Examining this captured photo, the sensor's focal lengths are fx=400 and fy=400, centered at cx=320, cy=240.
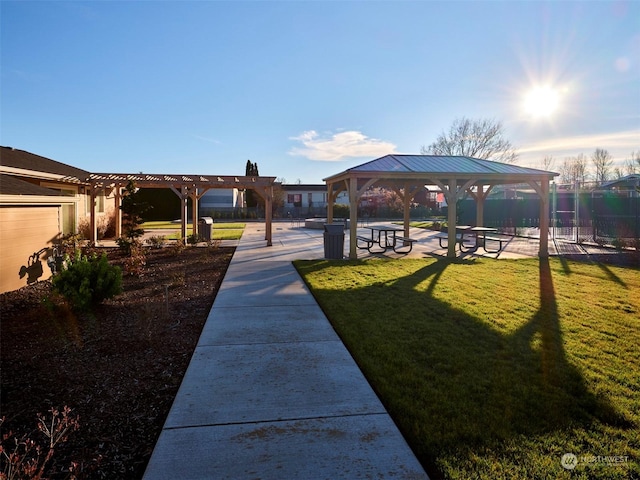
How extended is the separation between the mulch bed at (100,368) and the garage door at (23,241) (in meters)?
0.48

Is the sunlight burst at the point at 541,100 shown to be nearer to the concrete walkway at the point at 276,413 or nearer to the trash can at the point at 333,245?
the trash can at the point at 333,245

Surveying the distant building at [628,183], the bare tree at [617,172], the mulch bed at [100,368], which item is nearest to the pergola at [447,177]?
the distant building at [628,183]

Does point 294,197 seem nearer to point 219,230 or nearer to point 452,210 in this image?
point 219,230

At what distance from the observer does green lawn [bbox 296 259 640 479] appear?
299 centimetres

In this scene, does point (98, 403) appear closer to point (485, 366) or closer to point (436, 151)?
point (485, 366)

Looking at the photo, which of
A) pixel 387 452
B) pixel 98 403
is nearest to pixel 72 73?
pixel 98 403

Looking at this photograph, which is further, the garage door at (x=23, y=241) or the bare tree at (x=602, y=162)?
the bare tree at (x=602, y=162)

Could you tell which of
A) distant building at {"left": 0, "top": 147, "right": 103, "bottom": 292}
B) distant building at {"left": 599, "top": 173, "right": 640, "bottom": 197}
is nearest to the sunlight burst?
distant building at {"left": 599, "top": 173, "right": 640, "bottom": 197}

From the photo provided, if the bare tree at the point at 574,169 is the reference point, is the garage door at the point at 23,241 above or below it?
below

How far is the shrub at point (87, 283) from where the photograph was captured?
6.30 meters

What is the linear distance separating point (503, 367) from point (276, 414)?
2677 millimetres

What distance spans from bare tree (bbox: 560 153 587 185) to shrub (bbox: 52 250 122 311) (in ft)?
231

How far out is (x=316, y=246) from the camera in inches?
685

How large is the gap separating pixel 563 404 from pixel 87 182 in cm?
1777
